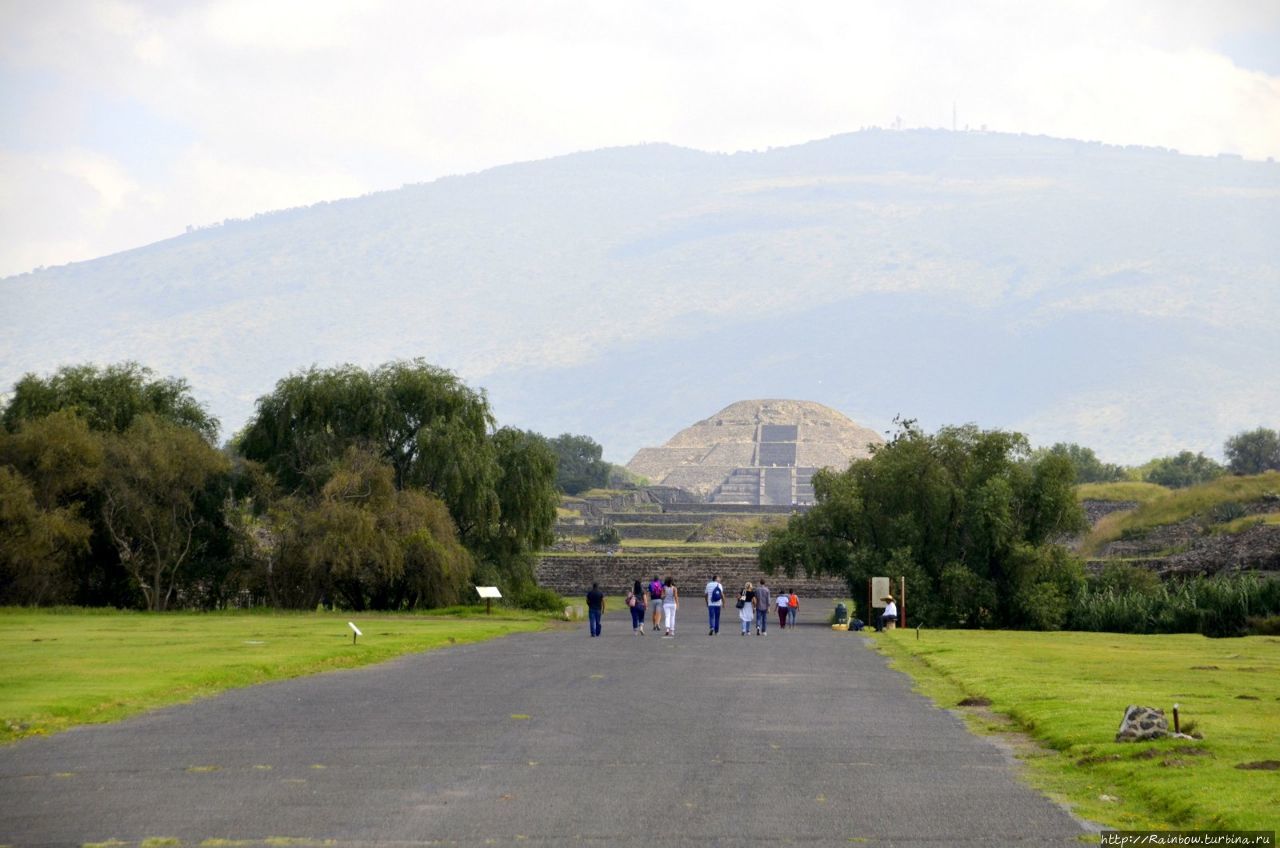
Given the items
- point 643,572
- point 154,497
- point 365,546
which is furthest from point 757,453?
point 365,546

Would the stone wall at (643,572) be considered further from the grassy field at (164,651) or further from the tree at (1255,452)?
the tree at (1255,452)

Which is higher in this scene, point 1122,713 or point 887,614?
point 887,614

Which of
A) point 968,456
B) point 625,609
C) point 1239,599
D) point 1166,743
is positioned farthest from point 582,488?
point 1166,743

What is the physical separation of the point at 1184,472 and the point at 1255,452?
22.8 feet

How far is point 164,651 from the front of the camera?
26.9 metres

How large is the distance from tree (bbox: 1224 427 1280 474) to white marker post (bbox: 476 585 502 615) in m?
74.2

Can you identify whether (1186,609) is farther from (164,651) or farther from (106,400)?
(106,400)

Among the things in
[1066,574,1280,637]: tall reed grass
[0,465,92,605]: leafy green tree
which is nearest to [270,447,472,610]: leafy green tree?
[0,465,92,605]: leafy green tree

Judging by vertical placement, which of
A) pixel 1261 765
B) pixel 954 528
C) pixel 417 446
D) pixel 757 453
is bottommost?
pixel 1261 765

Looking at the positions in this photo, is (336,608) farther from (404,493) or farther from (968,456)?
(968,456)

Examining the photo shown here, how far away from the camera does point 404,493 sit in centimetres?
4628

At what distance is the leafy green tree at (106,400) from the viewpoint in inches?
1934

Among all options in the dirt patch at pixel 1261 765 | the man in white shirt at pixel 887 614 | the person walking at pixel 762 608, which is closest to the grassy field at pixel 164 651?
the person walking at pixel 762 608

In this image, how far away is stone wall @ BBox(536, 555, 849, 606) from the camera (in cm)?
6900
